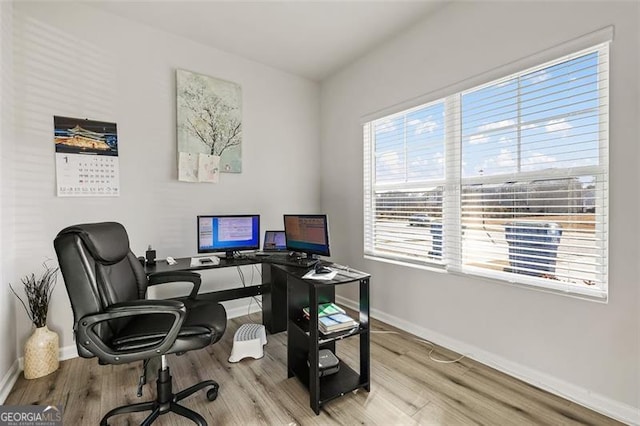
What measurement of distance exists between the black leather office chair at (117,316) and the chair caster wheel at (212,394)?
0.08m

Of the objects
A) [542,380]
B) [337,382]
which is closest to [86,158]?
[337,382]

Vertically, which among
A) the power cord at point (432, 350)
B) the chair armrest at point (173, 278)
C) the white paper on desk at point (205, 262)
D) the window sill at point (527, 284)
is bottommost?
the power cord at point (432, 350)

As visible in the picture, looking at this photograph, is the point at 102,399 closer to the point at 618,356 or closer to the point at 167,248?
the point at 167,248

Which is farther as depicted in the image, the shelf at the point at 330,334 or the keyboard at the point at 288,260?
the keyboard at the point at 288,260

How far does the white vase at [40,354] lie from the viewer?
2041mm

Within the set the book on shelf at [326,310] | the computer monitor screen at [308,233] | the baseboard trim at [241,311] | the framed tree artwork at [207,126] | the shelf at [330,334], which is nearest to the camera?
the shelf at [330,334]

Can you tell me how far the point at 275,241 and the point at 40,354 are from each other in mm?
1898

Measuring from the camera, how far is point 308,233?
2.49 metres

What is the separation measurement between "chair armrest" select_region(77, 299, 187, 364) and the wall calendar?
1493 millimetres

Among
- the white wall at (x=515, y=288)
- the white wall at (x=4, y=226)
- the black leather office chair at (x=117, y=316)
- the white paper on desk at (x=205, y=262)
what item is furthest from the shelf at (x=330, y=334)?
the white wall at (x=4, y=226)

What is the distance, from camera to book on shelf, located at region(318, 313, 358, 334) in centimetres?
180

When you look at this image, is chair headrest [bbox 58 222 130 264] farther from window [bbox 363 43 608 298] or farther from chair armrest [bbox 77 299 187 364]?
window [bbox 363 43 608 298]

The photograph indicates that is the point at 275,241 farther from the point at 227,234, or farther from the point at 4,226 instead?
the point at 4,226

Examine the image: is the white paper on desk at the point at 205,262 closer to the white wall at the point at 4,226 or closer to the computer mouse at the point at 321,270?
the computer mouse at the point at 321,270
